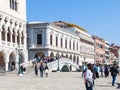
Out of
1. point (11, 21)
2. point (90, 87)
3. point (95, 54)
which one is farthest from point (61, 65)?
point (95, 54)

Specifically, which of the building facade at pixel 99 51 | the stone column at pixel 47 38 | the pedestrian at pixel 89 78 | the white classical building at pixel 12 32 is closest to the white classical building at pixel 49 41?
the stone column at pixel 47 38

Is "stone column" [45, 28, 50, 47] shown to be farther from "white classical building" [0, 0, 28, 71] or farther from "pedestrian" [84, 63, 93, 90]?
"pedestrian" [84, 63, 93, 90]

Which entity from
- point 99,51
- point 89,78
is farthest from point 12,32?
point 99,51

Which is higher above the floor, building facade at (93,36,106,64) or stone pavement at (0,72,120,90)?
building facade at (93,36,106,64)

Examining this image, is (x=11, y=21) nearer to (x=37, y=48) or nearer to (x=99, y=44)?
(x=37, y=48)

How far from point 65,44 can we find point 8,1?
79.3 ft

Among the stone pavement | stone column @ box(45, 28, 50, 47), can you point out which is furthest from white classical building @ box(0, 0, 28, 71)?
the stone pavement

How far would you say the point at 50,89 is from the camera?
2244 cm

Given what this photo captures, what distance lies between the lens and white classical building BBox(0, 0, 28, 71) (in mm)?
50438

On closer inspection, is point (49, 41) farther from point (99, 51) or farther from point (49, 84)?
point (99, 51)

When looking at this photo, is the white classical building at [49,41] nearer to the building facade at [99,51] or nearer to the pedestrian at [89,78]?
the building facade at [99,51]

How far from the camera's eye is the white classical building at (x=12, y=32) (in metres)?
50.4

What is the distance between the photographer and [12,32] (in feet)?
177

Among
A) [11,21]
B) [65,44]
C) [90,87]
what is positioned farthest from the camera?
[65,44]
